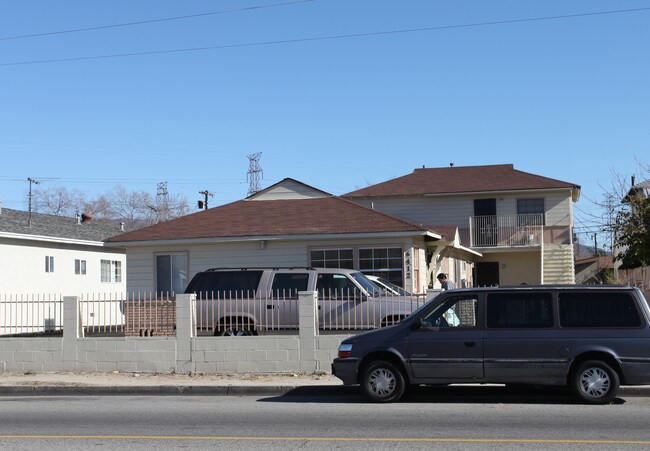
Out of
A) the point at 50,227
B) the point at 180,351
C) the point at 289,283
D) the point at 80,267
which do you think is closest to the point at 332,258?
the point at 289,283

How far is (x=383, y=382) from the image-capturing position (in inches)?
496

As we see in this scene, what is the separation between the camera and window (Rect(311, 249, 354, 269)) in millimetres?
23344

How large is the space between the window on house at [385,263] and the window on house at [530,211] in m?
18.9

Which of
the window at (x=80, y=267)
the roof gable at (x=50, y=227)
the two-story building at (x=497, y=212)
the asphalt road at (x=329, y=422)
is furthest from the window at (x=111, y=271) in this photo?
the asphalt road at (x=329, y=422)

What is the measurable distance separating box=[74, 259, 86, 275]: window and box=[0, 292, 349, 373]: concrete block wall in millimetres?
16710

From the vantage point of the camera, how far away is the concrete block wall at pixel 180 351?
1594 centimetres

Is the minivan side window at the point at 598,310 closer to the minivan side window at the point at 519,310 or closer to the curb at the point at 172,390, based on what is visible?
the minivan side window at the point at 519,310

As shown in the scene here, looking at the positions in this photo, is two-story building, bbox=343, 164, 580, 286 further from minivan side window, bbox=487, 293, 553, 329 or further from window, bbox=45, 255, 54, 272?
minivan side window, bbox=487, 293, 553, 329

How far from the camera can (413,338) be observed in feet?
40.9

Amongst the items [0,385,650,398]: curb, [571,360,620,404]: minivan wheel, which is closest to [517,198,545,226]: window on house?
[0,385,650,398]: curb

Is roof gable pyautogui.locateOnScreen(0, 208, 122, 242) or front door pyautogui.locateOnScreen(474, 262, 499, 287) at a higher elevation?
roof gable pyautogui.locateOnScreen(0, 208, 122, 242)

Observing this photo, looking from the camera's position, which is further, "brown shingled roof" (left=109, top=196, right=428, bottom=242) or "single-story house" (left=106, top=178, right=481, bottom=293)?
"brown shingled roof" (left=109, top=196, right=428, bottom=242)

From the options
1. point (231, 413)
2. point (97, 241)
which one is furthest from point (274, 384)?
point (97, 241)

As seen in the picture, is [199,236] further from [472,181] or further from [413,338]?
[472,181]
